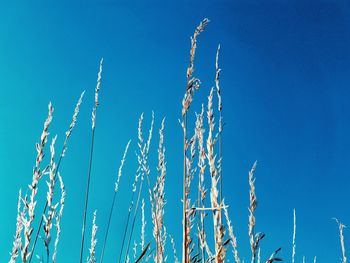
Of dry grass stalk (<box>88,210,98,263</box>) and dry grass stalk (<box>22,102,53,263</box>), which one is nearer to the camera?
dry grass stalk (<box>22,102,53,263</box>)

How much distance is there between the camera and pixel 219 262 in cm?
99

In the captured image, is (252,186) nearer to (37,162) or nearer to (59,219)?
(37,162)

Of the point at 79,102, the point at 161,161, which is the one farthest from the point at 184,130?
the point at 79,102

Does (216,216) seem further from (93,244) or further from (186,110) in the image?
(93,244)

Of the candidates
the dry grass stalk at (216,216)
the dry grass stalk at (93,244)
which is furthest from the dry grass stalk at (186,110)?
the dry grass stalk at (93,244)

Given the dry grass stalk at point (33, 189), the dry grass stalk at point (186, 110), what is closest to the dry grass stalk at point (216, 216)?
the dry grass stalk at point (186, 110)

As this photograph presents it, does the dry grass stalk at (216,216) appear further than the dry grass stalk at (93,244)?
No

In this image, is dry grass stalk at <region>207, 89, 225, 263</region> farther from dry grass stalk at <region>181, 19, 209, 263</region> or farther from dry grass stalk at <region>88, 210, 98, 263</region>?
dry grass stalk at <region>88, 210, 98, 263</region>

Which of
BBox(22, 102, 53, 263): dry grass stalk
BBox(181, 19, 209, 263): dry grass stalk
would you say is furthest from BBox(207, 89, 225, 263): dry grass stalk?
BBox(22, 102, 53, 263): dry grass stalk

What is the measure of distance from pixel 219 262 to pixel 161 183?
832 mm

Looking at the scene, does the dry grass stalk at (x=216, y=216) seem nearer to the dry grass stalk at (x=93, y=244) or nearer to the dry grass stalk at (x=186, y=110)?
the dry grass stalk at (x=186, y=110)

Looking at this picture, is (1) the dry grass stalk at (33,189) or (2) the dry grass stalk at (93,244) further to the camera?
(2) the dry grass stalk at (93,244)

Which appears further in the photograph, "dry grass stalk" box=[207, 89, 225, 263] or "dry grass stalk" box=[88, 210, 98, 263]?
"dry grass stalk" box=[88, 210, 98, 263]

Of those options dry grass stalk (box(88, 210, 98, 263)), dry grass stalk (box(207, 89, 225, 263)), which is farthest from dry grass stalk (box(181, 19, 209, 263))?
dry grass stalk (box(88, 210, 98, 263))
